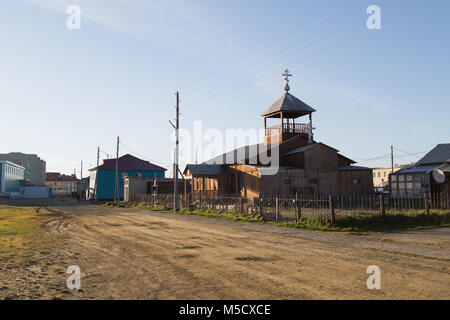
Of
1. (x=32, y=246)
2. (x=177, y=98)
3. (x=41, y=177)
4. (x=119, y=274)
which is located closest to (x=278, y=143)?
(x=177, y=98)

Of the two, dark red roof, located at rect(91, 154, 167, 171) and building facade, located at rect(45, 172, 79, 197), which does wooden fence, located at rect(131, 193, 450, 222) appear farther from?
building facade, located at rect(45, 172, 79, 197)

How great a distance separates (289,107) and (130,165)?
118 ft

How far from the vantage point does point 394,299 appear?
19.1ft

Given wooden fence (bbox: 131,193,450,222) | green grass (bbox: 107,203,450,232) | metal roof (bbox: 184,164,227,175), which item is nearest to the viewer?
green grass (bbox: 107,203,450,232)

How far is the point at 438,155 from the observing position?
93.4ft

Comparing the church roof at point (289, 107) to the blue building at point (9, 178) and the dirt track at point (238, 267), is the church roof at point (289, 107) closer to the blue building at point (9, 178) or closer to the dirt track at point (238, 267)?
the dirt track at point (238, 267)

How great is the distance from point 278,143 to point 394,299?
28.2 m

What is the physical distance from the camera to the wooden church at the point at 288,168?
96.6 feet

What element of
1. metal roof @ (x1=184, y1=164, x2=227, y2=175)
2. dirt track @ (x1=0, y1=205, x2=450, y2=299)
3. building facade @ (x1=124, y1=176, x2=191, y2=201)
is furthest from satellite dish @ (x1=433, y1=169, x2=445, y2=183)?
building facade @ (x1=124, y1=176, x2=191, y2=201)

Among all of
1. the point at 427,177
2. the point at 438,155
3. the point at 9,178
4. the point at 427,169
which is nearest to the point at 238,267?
the point at 427,177

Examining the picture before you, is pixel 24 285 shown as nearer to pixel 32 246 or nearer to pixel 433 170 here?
pixel 32 246

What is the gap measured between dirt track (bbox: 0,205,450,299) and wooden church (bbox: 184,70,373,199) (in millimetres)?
15719

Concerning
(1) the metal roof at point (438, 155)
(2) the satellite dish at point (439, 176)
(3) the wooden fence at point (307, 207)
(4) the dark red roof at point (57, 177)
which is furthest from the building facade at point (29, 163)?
(2) the satellite dish at point (439, 176)

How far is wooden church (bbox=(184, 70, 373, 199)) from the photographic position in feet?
96.6
